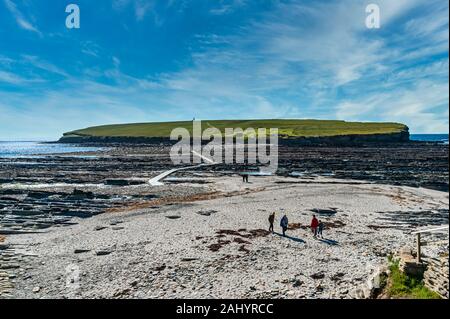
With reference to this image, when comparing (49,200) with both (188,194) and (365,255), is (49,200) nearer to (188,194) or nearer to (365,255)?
→ (188,194)

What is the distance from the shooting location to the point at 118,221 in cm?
3038

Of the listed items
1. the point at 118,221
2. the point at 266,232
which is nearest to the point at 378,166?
the point at 266,232

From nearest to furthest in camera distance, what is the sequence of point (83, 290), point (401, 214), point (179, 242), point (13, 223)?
point (83, 290)
point (179, 242)
point (13, 223)
point (401, 214)

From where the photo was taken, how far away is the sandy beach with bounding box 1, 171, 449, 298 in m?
17.5

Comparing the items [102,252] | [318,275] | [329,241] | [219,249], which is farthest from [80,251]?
[329,241]

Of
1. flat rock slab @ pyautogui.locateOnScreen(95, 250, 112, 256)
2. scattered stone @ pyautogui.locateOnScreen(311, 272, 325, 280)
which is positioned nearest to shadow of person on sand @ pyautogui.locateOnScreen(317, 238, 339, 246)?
scattered stone @ pyautogui.locateOnScreen(311, 272, 325, 280)

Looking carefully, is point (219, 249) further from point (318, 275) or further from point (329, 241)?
point (329, 241)

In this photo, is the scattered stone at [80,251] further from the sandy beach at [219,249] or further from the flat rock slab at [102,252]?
the flat rock slab at [102,252]

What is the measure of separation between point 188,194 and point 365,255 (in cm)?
2653

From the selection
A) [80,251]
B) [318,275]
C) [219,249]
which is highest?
[219,249]

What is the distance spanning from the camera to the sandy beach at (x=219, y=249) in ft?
57.3

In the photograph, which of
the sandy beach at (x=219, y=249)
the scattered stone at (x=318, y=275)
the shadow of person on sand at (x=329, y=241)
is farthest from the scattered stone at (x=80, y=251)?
the shadow of person on sand at (x=329, y=241)

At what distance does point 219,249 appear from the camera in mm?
22984

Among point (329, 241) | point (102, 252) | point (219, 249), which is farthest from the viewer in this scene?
point (329, 241)
